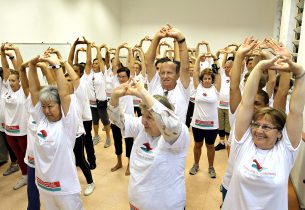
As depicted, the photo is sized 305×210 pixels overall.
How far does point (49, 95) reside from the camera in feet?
6.72

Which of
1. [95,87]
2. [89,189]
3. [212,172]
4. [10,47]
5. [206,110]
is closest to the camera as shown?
[10,47]

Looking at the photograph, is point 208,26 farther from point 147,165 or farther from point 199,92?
point 147,165

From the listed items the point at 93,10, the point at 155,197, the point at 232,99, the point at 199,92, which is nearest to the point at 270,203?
the point at 155,197

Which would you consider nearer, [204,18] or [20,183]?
[20,183]

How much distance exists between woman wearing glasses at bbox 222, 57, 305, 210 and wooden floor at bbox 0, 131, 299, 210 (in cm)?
147

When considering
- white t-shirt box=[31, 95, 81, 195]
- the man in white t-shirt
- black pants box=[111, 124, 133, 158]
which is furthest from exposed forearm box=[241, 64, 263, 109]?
black pants box=[111, 124, 133, 158]

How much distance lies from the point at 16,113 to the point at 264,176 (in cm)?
292

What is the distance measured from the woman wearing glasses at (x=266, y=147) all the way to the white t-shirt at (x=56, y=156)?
1.23m

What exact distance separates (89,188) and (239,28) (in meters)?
6.89

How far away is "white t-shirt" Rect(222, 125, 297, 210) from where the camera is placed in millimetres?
1551

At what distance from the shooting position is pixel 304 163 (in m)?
2.90

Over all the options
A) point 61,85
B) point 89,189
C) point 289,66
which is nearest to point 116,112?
point 61,85

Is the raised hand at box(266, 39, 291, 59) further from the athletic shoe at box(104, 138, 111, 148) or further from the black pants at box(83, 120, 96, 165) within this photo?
the athletic shoe at box(104, 138, 111, 148)

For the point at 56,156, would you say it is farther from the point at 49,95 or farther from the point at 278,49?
the point at 278,49
